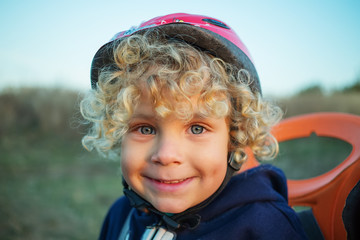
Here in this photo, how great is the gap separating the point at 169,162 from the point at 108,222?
3.12ft

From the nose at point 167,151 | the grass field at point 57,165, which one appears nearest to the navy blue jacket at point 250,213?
the nose at point 167,151

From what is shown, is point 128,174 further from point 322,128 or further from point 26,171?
point 26,171

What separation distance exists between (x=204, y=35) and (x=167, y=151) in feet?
1.81

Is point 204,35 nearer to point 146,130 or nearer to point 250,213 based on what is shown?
point 146,130

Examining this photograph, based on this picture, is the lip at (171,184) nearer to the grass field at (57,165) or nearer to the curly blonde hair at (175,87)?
the curly blonde hair at (175,87)

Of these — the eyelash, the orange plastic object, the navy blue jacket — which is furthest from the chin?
the orange plastic object

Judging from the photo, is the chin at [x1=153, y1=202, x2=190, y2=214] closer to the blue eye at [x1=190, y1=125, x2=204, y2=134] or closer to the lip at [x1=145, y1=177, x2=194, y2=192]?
the lip at [x1=145, y1=177, x2=194, y2=192]

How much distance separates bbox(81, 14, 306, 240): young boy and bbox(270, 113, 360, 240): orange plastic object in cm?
17

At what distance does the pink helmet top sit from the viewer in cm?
129

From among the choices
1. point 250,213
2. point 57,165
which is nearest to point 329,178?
point 250,213

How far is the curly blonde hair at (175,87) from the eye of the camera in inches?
48.6

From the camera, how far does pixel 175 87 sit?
1223mm

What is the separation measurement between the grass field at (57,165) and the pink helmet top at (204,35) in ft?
3.09

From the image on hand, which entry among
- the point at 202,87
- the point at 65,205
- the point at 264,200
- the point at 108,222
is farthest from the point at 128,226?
the point at 65,205
